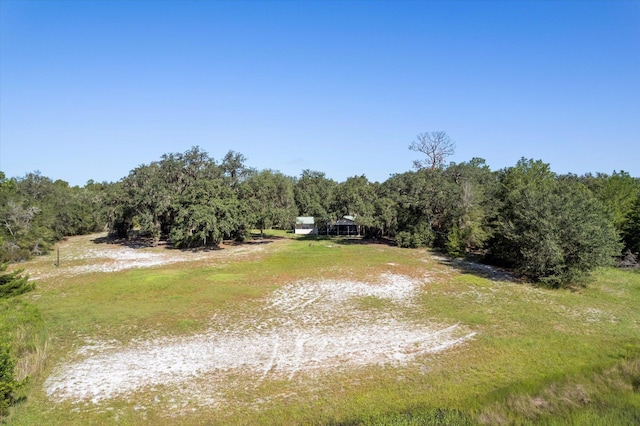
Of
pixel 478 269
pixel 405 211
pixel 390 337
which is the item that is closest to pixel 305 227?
pixel 405 211

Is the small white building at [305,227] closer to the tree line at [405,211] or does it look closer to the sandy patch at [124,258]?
the tree line at [405,211]

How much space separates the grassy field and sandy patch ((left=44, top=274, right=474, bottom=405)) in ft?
0.94

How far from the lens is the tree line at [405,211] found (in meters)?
28.1

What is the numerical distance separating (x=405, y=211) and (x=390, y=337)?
35045 mm

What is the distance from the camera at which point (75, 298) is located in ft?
80.2

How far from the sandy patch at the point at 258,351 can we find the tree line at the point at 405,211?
47.2ft

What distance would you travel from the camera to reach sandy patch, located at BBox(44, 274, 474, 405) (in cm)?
1370

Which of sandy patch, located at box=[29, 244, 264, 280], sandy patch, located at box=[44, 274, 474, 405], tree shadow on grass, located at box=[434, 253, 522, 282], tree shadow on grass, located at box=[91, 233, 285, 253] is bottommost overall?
sandy patch, located at box=[44, 274, 474, 405]

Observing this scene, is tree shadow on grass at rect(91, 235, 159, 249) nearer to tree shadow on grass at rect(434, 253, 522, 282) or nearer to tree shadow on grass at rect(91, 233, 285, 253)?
tree shadow on grass at rect(91, 233, 285, 253)

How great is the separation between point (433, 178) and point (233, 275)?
102 feet

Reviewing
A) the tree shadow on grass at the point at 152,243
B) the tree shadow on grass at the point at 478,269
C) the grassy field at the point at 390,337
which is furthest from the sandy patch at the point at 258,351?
the tree shadow on grass at the point at 152,243


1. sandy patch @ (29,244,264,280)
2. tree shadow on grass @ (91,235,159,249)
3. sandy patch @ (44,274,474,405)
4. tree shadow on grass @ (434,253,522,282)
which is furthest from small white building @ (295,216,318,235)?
sandy patch @ (44,274,474,405)

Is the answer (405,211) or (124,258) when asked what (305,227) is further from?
(124,258)

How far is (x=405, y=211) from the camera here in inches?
2031
